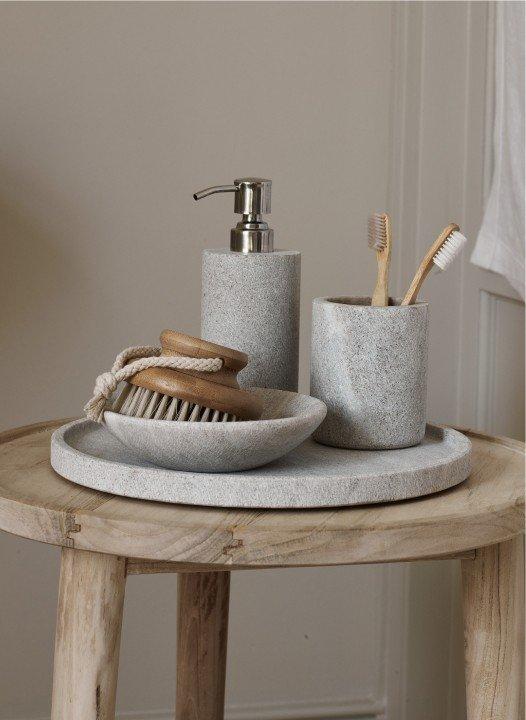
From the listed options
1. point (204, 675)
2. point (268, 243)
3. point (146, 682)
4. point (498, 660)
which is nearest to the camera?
point (498, 660)

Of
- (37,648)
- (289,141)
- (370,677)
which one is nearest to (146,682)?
(37,648)

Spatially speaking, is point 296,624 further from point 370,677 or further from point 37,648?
point 37,648

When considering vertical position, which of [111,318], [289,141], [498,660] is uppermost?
[289,141]

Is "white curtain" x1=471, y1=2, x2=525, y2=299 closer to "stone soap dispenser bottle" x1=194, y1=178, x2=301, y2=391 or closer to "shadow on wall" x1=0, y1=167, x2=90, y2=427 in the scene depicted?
"stone soap dispenser bottle" x1=194, y1=178, x2=301, y2=391

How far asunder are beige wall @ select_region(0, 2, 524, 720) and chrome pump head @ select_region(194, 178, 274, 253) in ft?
1.59

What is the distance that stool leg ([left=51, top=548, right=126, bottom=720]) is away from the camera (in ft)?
1.93

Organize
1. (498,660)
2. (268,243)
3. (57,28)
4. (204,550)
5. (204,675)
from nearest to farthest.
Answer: (204,550) → (498,660) → (268,243) → (204,675) → (57,28)

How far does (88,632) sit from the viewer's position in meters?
0.59

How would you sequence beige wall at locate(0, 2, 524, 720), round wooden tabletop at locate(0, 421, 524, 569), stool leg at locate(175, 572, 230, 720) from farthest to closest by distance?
beige wall at locate(0, 2, 524, 720) < stool leg at locate(175, 572, 230, 720) < round wooden tabletop at locate(0, 421, 524, 569)

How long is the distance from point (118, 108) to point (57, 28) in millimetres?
121

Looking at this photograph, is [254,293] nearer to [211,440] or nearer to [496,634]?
[211,440]

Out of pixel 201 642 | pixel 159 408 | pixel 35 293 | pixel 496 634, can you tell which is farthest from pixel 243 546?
pixel 35 293

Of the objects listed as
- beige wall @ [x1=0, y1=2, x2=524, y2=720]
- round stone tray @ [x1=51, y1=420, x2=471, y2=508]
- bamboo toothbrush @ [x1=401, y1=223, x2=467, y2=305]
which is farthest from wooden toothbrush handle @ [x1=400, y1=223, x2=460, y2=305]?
beige wall @ [x1=0, y1=2, x2=524, y2=720]

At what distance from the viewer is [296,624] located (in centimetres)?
136
